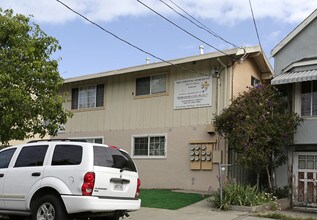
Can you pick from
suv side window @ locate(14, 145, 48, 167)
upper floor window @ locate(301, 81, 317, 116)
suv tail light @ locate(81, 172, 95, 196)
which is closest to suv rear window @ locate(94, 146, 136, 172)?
suv tail light @ locate(81, 172, 95, 196)

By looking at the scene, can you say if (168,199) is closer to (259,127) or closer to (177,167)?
(177,167)

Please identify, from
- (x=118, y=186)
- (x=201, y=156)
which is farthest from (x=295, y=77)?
(x=118, y=186)

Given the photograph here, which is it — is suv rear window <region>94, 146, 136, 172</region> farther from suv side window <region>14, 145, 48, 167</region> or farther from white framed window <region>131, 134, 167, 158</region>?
white framed window <region>131, 134, 167, 158</region>

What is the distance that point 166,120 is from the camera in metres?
17.6

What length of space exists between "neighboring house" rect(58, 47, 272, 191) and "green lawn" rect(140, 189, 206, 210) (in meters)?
1.57

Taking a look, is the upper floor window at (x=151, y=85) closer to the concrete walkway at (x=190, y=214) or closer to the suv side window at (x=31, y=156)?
the concrete walkway at (x=190, y=214)

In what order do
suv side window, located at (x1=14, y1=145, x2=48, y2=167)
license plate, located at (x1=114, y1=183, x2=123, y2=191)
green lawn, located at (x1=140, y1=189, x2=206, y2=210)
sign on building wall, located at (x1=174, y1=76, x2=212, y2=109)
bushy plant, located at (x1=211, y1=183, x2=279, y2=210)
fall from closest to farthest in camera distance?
license plate, located at (x1=114, y1=183, x2=123, y2=191) < suv side window, located at (x1=14, y1=145, x2=48, y2=167) < bushy plant, located at (x1=211, y1=183, x2=279, y2=210) < green lawn, located at (x1=140, y1=189, x2=206, y2=210) < sign on building wall, located at (x1=174, y1=76, x2=212, y2=109)

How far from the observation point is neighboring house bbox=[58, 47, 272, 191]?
16.2 m

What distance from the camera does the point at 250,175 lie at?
53.4 feet

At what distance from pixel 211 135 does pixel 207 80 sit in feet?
7.17

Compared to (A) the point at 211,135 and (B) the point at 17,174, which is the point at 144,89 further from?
(B) the point at 17,174

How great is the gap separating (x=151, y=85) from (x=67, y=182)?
1077 centimetres

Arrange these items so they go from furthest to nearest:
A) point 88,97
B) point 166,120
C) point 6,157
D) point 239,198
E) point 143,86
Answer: point 88,97 < point 143,86 < point 166,120 < point 239,198 < point 6,157

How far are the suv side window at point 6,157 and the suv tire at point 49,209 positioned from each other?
1429mm
